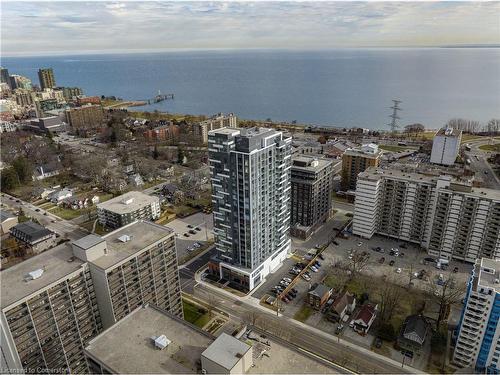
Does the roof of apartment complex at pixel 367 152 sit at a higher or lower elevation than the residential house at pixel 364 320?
higher

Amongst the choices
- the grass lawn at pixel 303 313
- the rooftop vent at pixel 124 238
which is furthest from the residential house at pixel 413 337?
the rooftop vent at pixel 124 238

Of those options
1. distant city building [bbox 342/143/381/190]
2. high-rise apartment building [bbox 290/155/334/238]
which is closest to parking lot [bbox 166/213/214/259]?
high-rise apartment building [bbox 290/155/334/238]

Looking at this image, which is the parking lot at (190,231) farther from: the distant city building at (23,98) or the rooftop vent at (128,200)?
the distant city building at (23,98)

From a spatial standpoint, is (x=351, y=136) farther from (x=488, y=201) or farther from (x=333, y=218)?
(x=488, y=201)

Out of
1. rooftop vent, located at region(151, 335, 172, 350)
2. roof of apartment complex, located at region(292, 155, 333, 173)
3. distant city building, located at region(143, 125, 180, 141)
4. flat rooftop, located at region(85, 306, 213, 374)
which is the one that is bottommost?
distant city building, located at region(143, 125, 180, 141)

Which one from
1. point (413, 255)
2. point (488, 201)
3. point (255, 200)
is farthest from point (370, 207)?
point (255, 200)

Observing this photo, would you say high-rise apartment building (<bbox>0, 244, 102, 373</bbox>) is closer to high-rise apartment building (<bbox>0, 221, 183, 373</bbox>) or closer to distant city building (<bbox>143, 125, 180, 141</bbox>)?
high-rise apartment building (<bbox>0, 221, 183, 373</bbox>)
